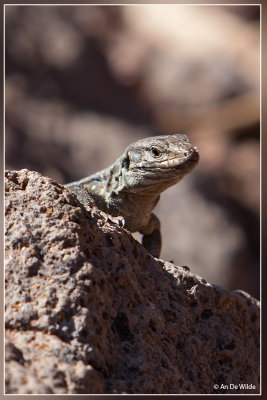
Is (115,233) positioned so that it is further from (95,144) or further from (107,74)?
(107,74)

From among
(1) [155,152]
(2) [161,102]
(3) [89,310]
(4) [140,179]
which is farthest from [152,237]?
(2) [161,102]

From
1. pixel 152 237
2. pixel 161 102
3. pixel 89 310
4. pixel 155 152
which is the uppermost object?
pixel 161 102

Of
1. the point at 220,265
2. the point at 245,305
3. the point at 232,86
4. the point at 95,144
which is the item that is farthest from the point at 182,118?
the point at 245,305

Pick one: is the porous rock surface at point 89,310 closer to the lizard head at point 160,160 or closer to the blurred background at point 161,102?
the lizard head at point 160,160

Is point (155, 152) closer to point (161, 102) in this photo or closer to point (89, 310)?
point (89, 310)

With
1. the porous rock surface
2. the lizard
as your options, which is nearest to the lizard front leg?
the lizard

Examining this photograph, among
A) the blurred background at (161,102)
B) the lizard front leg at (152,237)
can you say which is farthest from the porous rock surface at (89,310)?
the blurred background at (161,102)
